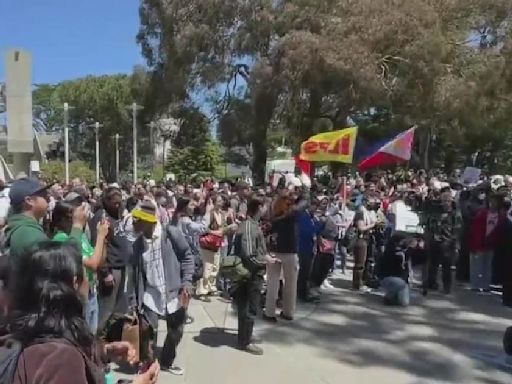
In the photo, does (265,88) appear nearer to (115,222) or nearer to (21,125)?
(21,125)

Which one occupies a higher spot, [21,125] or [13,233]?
[21,125]

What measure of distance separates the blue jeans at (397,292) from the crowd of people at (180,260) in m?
0.02

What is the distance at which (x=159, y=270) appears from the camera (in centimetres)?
603

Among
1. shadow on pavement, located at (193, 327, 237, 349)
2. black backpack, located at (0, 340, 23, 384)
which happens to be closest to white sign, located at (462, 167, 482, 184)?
shadow on pavement, located at (193, 327, 237, 349)

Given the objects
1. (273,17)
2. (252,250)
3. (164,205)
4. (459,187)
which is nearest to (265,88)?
(273,17)

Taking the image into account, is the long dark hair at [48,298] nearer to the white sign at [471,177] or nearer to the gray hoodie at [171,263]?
the gray hoodie at [171,263]

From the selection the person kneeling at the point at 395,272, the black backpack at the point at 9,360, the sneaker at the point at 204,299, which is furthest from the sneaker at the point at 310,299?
the black backpack at the point at 9,360

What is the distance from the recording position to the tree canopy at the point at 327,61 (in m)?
23.5

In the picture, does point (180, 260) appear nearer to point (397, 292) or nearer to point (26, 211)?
point (26, 211)

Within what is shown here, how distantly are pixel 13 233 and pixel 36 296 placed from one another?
71.5 inches

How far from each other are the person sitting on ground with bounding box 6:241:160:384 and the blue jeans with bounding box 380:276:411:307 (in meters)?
7.96

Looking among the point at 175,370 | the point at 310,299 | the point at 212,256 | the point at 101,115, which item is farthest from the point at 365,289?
the point at 101,115

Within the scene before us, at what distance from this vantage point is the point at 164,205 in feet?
38.6

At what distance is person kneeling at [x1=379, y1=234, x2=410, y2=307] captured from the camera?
31.4 ft
